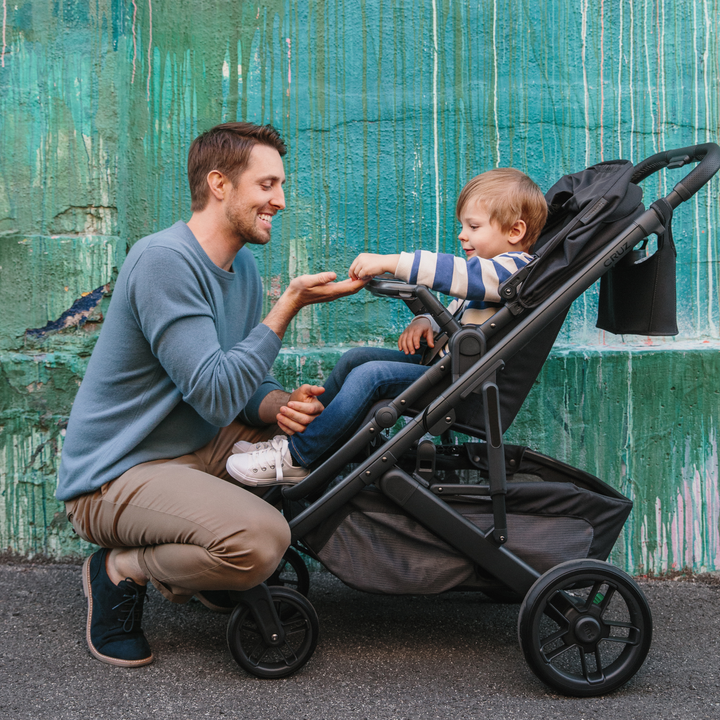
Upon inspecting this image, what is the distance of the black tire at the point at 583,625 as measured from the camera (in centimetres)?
221

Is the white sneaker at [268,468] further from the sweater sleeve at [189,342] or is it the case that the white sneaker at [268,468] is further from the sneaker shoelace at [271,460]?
the sweater sleeve at [189,342]

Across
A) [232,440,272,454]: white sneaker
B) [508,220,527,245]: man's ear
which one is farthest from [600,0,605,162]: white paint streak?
[232,440,272,454]: white sneaker

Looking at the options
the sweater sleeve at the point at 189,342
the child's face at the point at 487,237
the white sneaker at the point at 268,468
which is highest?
the child's face at the point at 487,237

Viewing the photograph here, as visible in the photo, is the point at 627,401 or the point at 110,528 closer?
the point at 110,528

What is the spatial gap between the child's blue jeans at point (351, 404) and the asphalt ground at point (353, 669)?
29.2 inches

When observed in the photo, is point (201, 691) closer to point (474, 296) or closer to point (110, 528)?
point (110, 528)

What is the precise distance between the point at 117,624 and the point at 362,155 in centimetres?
228

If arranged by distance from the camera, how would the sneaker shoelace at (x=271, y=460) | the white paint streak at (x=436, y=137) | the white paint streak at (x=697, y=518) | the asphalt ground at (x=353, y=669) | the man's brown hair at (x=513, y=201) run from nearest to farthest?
the asphalt ground at (x=353, y=669), the sneaker shoelace at (x=271, y=460), the man's brown hair at (x=513, y=201), the white paint streak at (x=697, y=518), the white paint streak at (x=436, y=137)

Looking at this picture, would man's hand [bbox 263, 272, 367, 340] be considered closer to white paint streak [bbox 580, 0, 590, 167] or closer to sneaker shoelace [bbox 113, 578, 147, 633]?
sneaker shoelace [bbox 113, 578, 147, 633]

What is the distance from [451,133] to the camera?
3.40m

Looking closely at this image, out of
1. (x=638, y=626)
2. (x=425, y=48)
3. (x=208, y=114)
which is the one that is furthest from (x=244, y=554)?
(x=425, y=48)

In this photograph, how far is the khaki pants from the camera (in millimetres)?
2217

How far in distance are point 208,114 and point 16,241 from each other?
1.08m

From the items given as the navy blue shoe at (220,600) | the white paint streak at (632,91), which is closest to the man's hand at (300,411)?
the navy blue shoe at (220,600)
